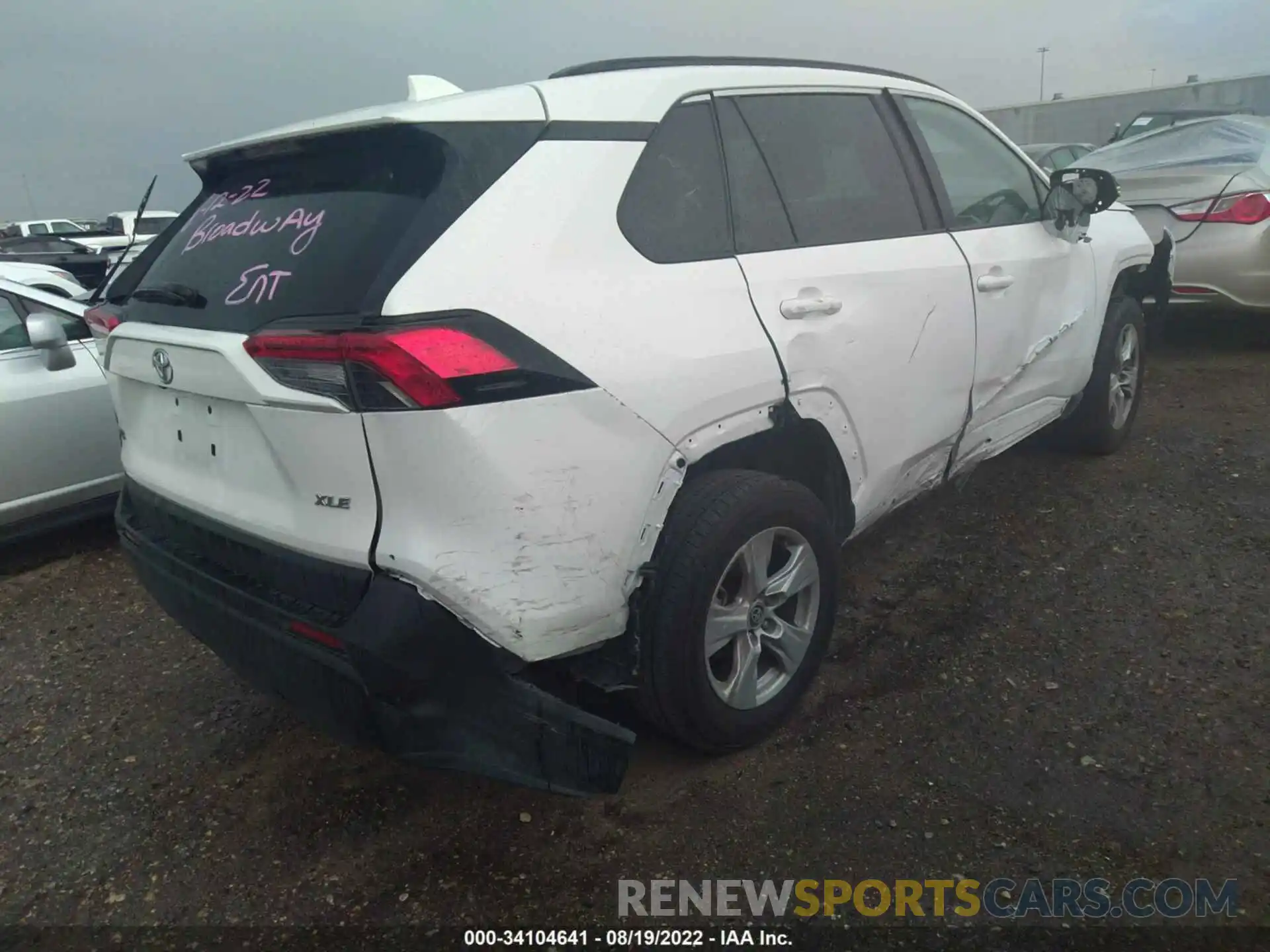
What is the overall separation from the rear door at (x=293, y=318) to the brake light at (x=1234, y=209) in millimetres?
5568

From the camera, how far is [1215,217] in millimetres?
5965

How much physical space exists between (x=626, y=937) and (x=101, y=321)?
2184 millimetres

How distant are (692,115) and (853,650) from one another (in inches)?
71.5

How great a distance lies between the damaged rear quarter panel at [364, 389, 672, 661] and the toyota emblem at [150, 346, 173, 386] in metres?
0.75

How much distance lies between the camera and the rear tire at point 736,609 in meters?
2.26

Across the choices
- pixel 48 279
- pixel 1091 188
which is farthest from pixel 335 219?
pixel 48 279

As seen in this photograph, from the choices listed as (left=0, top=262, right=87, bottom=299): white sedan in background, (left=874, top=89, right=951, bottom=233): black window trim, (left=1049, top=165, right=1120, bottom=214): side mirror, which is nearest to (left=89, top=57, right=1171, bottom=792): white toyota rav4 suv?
(left=874, top=89, right=951, bottom=233): black window trim

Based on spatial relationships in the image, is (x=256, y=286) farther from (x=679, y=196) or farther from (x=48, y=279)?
(x=48, y=279)

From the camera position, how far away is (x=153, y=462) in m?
2.51

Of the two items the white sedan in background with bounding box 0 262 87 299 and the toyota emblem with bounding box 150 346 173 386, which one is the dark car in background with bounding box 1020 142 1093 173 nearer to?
the white sedan in background with bounding box 0 262 87 299

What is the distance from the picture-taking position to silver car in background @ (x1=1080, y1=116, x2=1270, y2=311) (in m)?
5.90

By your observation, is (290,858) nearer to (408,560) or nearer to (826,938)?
(408,560)

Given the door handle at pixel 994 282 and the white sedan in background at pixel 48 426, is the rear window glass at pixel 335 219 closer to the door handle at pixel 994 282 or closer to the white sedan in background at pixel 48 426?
the door handle at pixel 994 282

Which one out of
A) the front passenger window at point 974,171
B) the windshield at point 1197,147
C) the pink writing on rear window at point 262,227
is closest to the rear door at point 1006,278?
the front passenger window at point 974,171
